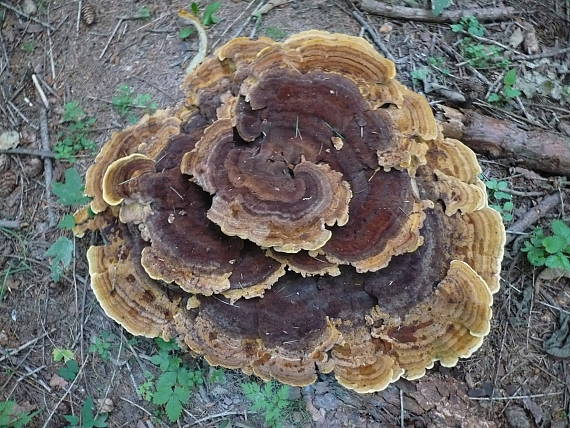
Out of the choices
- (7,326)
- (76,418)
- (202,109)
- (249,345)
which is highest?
(202,109)

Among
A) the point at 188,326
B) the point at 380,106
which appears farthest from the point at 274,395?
the point at 380,106

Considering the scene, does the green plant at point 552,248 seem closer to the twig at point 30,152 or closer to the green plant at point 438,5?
the green plant at point 438,5

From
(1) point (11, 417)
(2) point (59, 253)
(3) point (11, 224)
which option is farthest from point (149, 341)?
(3) point (11, 224)

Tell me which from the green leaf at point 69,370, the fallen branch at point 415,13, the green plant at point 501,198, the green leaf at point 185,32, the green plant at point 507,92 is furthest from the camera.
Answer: the fallen branch at point 415,13

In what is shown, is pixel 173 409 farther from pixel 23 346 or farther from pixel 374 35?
pixel 374 35

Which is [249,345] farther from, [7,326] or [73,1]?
[73,1]

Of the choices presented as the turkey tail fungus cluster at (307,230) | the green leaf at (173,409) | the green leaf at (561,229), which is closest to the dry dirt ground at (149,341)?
the green leaf at (173,409)
